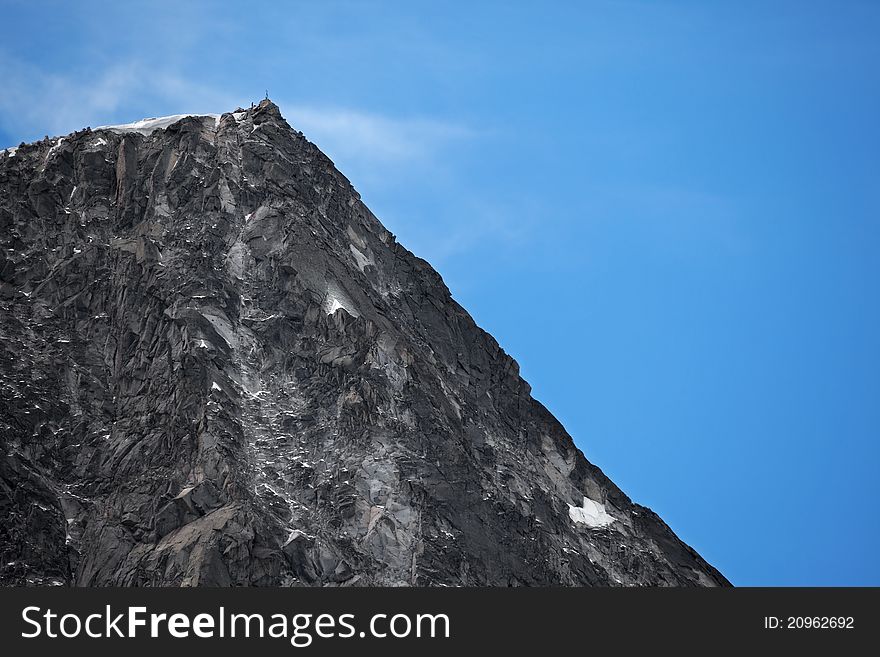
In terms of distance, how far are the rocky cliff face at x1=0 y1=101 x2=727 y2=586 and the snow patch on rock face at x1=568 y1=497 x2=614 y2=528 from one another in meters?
0.23

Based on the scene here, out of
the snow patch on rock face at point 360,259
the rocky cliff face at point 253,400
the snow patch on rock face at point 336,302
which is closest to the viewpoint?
the rocky cliff face at point 253,400

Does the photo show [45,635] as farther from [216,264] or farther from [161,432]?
[216,264]

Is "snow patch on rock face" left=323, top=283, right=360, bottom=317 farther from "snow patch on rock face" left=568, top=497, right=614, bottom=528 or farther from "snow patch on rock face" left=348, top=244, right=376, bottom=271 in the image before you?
"snow patch on rock face" left=568, top=497, right=614, bottom=528

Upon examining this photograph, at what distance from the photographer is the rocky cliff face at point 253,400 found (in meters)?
113

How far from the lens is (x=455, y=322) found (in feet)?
468

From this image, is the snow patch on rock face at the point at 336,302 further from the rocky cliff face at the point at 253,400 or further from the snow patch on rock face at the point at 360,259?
the snow patch on rock face at the point at 360,259

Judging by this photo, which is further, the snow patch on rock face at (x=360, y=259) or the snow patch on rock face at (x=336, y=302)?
the snow patch on rock face at (x=360, y=259)

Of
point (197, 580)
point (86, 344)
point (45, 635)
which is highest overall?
point (86, 344)

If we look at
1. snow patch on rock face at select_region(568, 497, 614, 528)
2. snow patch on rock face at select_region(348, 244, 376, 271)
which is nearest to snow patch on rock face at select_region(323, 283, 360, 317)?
snow patch on rock face at select_region(348, 244, 376, 271)

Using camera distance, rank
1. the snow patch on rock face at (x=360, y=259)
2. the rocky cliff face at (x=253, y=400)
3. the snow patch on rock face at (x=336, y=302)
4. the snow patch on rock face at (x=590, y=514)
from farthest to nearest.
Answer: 1. the snow patch on rock face at (x=360, y=259)
2. the snow patch on rock face at (x=590, y=514)
3. the snow patch on rock face at (x=336, y=302)
4. the rocky cliff face at (x=253, y=400)

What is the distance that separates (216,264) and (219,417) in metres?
15.9

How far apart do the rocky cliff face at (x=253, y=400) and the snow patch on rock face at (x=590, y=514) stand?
0.23 metres

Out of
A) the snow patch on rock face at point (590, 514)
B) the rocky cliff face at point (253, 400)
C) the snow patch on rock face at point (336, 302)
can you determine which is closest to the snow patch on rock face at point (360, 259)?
the rocky cliff face at point (253, 400)

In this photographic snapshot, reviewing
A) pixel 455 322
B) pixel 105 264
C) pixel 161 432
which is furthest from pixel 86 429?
pixel 455 322
